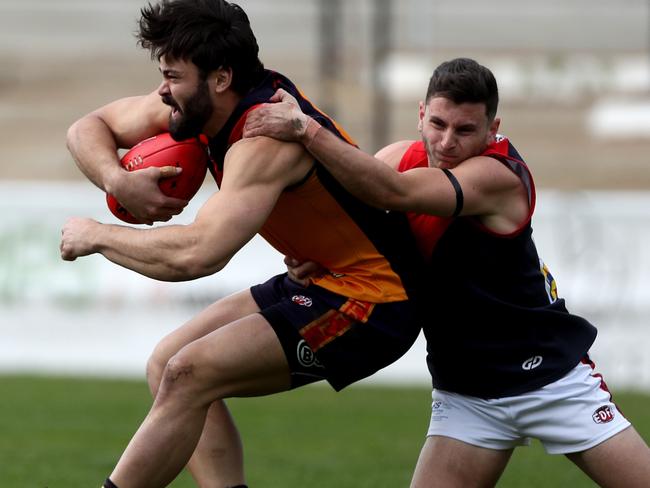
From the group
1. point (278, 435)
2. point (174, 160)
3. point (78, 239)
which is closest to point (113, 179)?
point (174, 160)

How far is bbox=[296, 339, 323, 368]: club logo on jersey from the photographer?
4.90m

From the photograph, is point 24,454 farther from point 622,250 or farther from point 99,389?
point 622,250

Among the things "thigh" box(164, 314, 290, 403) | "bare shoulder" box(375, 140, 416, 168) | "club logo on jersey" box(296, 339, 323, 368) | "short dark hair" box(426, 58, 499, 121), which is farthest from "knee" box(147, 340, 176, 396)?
"short dark hair" box(426, 58, 499, 121)

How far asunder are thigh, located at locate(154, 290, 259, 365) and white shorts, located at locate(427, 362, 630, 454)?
94 cm

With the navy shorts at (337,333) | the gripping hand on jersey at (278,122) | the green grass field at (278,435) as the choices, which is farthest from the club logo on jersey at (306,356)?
the green grass field at (278,435)

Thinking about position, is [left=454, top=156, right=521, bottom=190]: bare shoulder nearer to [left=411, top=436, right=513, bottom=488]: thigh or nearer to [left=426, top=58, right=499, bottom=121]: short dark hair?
[left=426, top=58, right=499, bottom=121]: short dark hair

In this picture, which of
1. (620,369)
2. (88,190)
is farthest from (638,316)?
(88,190)

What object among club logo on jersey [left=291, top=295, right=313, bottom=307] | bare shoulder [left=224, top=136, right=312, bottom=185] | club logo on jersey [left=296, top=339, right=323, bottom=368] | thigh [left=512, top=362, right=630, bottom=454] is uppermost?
bare shoulder [left=224, top=136, right=312, bottom=185]

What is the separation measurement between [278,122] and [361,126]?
16.5m

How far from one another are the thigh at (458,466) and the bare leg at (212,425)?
2.53 ft

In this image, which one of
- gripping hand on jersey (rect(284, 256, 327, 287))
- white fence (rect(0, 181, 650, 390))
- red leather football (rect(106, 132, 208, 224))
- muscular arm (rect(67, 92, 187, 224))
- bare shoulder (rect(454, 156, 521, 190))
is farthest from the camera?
white fence (rect(0, 181, 650, 390))

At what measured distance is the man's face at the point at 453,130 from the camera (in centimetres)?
479

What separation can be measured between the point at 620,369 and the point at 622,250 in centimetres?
111

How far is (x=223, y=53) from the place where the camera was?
15.4 feet
